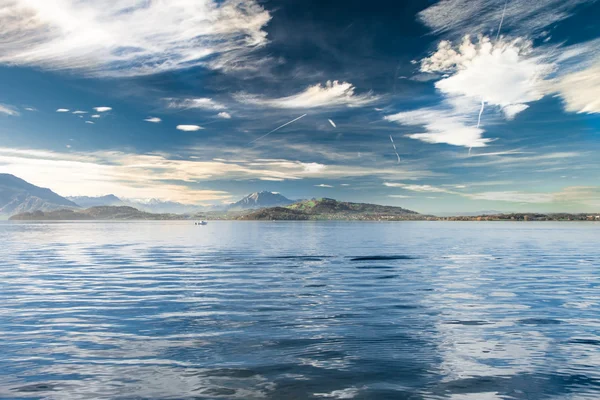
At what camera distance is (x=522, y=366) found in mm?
20031

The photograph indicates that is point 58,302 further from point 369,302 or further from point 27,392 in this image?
point 369,302

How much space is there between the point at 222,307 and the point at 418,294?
18.4 m

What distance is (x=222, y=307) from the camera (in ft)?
113

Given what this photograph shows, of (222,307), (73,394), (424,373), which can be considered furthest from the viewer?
(222,307)

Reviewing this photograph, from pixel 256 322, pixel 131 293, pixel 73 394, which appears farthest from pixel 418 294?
pixel 73 394

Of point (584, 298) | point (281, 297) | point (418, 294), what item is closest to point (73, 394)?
point (281, 297)

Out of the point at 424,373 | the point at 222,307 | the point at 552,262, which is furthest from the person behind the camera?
the point at 552,262

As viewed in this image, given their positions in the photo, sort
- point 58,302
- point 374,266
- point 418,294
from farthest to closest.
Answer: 1. point 374,266
2. point 418,294
3. point 58,302

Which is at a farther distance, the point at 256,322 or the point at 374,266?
the point at 374,266

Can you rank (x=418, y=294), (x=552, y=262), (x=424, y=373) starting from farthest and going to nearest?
(x=552, y=262) → (x=418, y=294) → (x=424, y=373)

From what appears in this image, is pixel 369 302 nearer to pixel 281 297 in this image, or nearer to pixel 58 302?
pixel 281 297

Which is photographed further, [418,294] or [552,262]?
[552,262]

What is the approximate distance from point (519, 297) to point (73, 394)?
36443 millimetres

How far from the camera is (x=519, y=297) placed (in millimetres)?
39125
